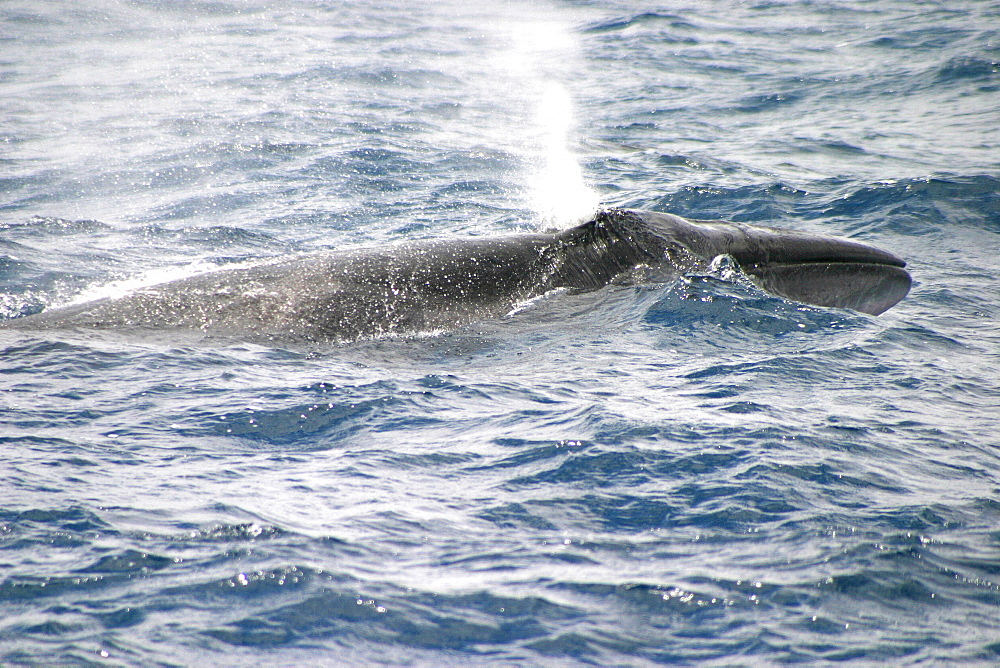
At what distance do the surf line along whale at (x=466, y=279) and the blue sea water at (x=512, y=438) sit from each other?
0.23 m

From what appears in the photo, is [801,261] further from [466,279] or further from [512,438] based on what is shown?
[512,438]

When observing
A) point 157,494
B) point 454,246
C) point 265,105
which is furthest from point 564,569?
point 265,105

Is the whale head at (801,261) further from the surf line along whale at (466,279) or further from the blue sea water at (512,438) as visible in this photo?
the blue sea water at (512,438)

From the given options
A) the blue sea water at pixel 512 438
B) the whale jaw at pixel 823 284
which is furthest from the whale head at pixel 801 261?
the blue sea water at pixel 512 438

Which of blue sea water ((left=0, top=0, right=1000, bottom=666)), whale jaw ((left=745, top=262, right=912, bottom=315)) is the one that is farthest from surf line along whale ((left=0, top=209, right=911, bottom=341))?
blue sea water ((left=0, top=0, right=1000, bottom=666))

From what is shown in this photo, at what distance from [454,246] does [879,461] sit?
13.5 ft

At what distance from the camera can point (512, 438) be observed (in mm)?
6520

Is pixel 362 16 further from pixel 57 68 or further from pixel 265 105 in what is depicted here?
pixel 265 105

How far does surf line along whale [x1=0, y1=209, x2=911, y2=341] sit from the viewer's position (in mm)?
8078

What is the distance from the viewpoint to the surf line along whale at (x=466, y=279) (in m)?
8.08

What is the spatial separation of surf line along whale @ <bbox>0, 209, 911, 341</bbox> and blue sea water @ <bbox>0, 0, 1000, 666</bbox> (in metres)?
0.23

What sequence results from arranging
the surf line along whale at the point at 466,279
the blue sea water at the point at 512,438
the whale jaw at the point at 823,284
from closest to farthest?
the blue sea water at the point at 512,438 → the surf line along whale at the point at 466,279 → the whale jaw at the point at 823,284

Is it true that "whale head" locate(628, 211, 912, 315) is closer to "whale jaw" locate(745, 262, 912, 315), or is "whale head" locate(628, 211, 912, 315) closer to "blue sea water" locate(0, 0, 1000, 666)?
"whale jaw" locate(745, 262, 912, 315)

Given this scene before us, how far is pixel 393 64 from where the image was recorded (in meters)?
23.9
